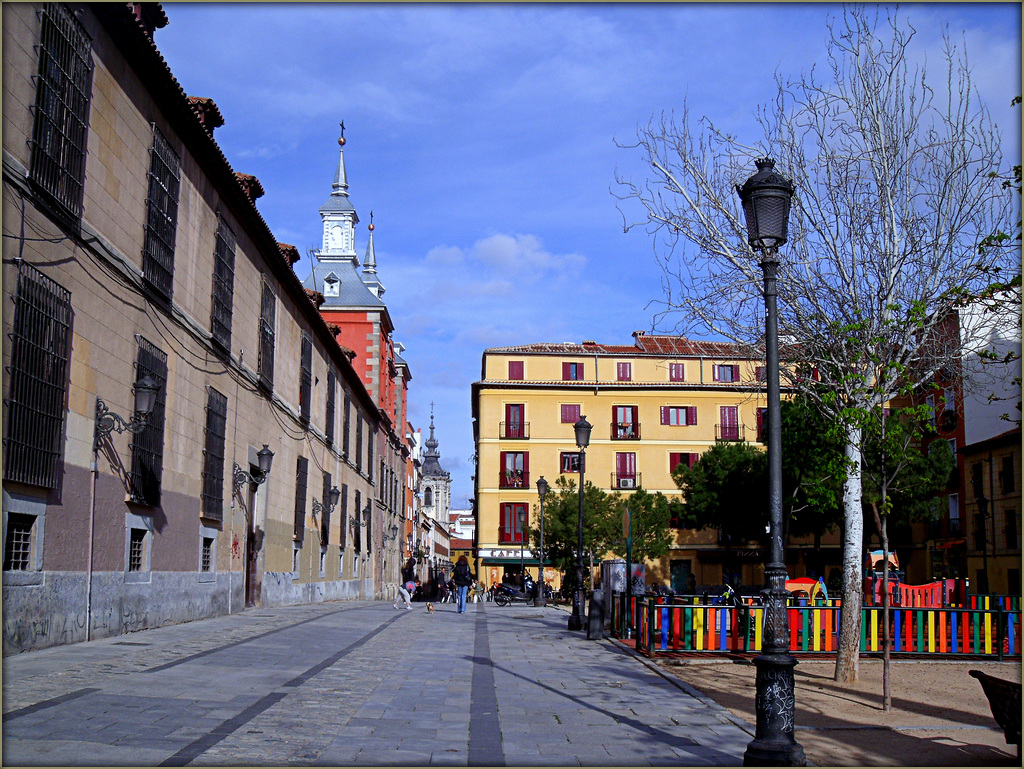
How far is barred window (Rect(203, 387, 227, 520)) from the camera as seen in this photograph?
17047 mm

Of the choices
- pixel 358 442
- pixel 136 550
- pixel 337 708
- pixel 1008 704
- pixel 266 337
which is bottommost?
pixel 337 708

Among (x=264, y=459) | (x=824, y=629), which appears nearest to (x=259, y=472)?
(x=264, y=459)

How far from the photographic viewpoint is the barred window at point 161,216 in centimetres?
1393

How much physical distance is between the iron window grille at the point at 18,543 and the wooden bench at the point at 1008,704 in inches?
357

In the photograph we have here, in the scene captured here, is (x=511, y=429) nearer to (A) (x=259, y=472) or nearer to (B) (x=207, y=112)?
(A) (x=259, y=472)

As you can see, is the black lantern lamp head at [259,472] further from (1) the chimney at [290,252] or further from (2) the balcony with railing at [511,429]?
(2) the balcony with railing at [511,429]

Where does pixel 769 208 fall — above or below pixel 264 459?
above

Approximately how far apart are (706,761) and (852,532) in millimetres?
5696

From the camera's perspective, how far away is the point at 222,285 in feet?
59.7

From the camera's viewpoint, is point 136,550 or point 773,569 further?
point 136,550

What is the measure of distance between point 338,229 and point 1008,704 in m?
A: 47.7

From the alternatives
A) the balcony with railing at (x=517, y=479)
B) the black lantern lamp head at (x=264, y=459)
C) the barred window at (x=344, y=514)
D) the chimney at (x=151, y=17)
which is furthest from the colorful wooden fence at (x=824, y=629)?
the balcony with railing at (x=517, y=479)

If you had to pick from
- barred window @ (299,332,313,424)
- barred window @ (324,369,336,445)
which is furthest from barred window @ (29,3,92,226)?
barred window @ (324,369,336,445)

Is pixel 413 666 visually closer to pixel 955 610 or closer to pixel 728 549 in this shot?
pixel 955 610
